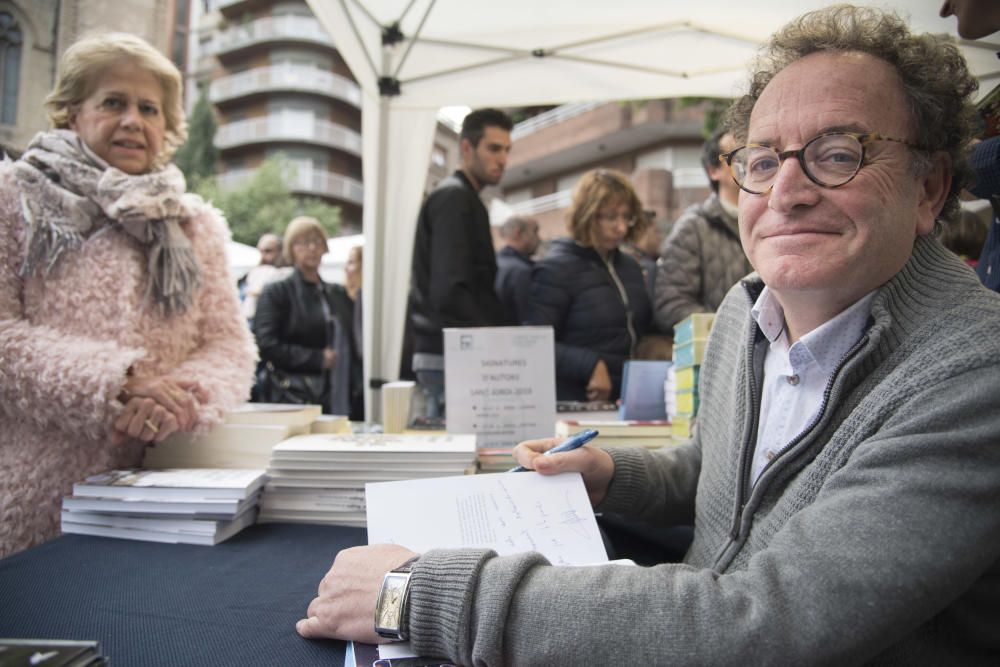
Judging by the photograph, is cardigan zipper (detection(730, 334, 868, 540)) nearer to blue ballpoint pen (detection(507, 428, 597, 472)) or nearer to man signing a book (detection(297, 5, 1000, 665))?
man signing a book (detection(297, 5, 1000, 665))

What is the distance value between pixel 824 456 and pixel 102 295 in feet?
5.51

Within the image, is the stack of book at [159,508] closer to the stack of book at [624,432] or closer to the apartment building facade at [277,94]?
the stack of book at [624,432]

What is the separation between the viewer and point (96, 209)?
1.59 meters

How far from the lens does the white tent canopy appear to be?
10.5ft

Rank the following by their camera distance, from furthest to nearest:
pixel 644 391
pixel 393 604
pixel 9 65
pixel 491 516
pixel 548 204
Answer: pixel 548 204, pixel 644 391, pixel 9 65, pixel 491 516, pixel 393 604

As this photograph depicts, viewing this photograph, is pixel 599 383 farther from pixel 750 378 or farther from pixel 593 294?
pixel 750 378

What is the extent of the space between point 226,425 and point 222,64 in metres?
36.7

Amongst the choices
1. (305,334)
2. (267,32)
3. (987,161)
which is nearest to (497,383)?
(987,161)

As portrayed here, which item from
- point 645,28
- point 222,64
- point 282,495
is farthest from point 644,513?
point 222,64

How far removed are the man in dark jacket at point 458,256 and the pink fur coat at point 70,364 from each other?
1.32m

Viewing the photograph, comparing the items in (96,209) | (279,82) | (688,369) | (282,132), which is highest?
(279,82)

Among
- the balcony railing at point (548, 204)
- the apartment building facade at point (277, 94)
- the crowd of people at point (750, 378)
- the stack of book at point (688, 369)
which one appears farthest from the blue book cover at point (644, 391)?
the apartment building facade at point (277, 94)

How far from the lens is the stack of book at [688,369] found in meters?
1.83

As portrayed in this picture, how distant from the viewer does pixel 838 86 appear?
3.38 ft
